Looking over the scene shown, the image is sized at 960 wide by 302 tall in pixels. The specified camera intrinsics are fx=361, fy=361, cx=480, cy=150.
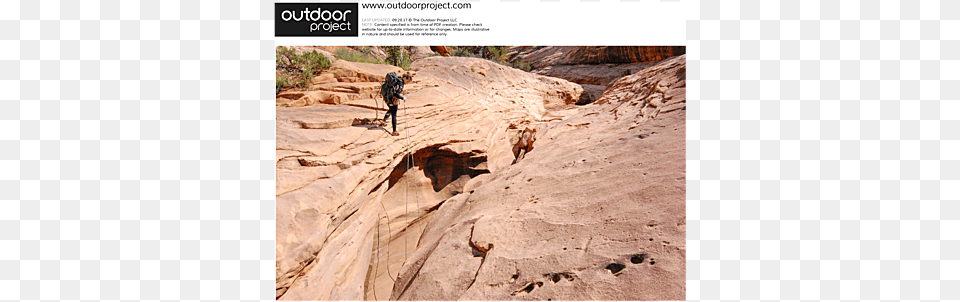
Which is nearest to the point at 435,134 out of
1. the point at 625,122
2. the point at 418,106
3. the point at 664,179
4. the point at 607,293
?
the point at 418,106

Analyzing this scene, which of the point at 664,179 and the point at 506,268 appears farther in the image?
the point at 664,179

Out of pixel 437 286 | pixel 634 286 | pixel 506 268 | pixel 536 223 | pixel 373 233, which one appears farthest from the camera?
pixel 373 233

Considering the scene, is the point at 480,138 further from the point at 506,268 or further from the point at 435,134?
the point at 506,268

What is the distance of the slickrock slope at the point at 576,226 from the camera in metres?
3.02

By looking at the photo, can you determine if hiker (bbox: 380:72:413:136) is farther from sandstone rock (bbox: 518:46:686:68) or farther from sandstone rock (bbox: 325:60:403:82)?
sandstone rock (bbox: 518:46:686:68)

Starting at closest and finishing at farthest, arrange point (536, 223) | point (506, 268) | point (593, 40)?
point (506, 268)
point (536, 223)
point (593, 40)

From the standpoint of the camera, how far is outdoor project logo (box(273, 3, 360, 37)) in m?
4.42

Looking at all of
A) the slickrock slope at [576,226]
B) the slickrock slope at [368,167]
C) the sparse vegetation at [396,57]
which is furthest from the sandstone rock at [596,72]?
the sparse vegetation at [396,57]

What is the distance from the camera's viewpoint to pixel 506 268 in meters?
3.65

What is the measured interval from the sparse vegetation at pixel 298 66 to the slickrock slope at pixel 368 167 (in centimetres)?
23

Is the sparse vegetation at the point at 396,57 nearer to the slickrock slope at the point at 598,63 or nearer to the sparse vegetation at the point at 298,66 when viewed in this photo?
the sparse vegetation at the point at 298,66

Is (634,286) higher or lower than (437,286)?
higher

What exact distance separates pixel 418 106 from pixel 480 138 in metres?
1.65

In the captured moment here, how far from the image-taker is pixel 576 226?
3.89 m
